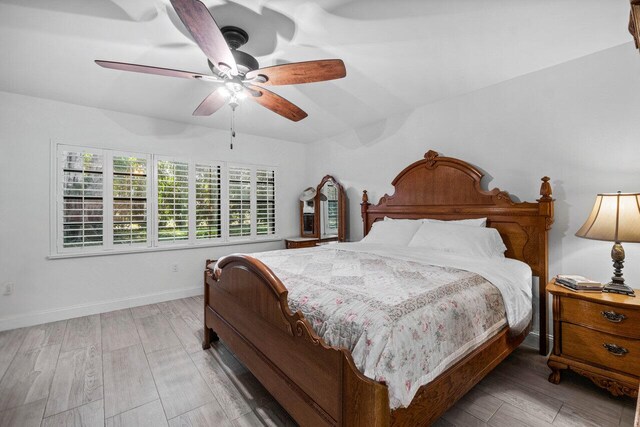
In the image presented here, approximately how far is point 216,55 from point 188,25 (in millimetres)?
261

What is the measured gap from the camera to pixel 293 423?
168 cm

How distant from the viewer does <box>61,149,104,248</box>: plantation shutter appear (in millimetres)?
3287

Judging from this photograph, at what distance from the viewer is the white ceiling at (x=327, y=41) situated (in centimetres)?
179

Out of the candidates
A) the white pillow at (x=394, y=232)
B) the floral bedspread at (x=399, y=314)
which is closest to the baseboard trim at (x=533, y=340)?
the floral bedspread at (x=399, y=314)

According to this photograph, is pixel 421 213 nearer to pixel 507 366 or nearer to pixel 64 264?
pixel 507 366

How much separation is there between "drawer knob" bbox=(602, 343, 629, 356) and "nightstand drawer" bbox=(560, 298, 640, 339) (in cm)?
9

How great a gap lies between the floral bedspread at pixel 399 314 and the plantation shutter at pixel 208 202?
2450 millimetres

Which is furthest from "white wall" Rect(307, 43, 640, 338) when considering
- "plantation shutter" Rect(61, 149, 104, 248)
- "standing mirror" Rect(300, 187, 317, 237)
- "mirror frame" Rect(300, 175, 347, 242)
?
"plantation shutter" Rect(61, 149, 104, 248)

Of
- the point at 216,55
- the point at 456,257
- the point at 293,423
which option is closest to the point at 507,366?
the point at 456,257

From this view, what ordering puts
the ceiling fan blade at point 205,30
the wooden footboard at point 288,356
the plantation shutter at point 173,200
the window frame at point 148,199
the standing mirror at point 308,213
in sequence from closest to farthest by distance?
the wooden footboard at point 288,356, the ceiling fan blade at point 205,30, the window frame at point 148,199, the plantation shutter at point 173,200, the standing mirror at point 308,213

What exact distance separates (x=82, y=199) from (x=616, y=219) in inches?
197

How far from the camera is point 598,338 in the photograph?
1873 mm

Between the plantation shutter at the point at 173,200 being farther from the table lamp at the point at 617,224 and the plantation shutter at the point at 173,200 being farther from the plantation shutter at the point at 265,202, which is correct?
the table lamp at the point at 617,224

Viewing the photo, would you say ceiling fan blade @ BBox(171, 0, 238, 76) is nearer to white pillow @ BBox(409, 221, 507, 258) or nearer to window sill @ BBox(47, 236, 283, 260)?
white pillow @ BBox(409, 221, 507, 258)
